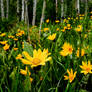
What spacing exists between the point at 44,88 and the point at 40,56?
0.15 meters

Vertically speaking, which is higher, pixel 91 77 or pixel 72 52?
pixel 72 52

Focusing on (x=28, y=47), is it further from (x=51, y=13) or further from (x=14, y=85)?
(x=51, y=13)

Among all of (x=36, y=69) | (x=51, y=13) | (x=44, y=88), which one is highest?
(x=51, y=13)

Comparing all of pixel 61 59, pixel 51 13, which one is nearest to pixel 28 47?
pixel 61 59

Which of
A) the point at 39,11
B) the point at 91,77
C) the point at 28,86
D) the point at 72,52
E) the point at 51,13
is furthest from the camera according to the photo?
the point at 39,11

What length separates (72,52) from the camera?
2.79 feet

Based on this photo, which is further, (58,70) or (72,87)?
(58,70)

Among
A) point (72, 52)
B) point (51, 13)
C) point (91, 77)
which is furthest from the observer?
point (51, 13)

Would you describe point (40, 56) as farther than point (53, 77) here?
No

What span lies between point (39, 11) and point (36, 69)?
1390 cm

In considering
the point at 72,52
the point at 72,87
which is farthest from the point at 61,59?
the point at 72,87

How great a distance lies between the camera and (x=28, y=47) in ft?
2.87

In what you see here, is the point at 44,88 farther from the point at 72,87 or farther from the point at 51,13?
the point at 51,13

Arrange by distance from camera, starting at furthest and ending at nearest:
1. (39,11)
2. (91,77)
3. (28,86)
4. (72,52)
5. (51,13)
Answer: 1. (39,11)
2. (51,13)
3. (72,52)
4. (91,77)
5. (28,86)
